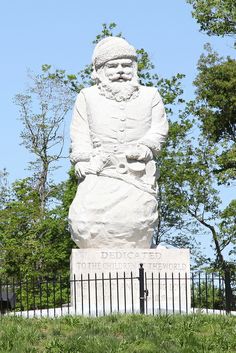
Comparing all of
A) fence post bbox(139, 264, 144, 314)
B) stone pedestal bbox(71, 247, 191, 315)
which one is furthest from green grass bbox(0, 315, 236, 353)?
stone pedestal bbox(71, 247, 191, 315)

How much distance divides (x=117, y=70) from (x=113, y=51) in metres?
0.34

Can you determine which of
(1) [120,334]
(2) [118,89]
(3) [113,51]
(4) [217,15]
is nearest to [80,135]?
(2) [118,89]

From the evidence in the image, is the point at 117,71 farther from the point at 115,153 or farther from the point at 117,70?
the point at 115,153

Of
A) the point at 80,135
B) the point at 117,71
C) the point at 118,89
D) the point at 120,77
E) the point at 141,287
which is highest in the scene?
the point at 117,71

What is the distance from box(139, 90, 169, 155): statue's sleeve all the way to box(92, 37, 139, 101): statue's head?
0.47 metres

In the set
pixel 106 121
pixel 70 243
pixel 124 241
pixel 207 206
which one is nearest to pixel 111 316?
pixel 124 241

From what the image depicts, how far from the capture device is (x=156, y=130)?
17.1 m

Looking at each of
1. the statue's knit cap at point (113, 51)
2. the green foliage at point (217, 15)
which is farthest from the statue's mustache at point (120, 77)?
the green foliage at point (217, 15)

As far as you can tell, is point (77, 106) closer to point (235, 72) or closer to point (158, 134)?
point (158, 134)

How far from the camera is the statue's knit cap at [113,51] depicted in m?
17.1

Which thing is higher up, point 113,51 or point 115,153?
point 113,51

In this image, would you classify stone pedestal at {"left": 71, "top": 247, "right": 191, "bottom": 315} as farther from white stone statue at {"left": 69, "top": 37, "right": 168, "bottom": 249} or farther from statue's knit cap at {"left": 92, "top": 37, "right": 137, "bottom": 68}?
statue's knit cap at {"left": 92, "top": 37, "right": 137, "bottom": 68}

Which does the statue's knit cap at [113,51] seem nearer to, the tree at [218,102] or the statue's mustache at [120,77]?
the statue's mustache at [120,77]

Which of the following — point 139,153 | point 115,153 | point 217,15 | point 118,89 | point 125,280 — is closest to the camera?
point 125,280
